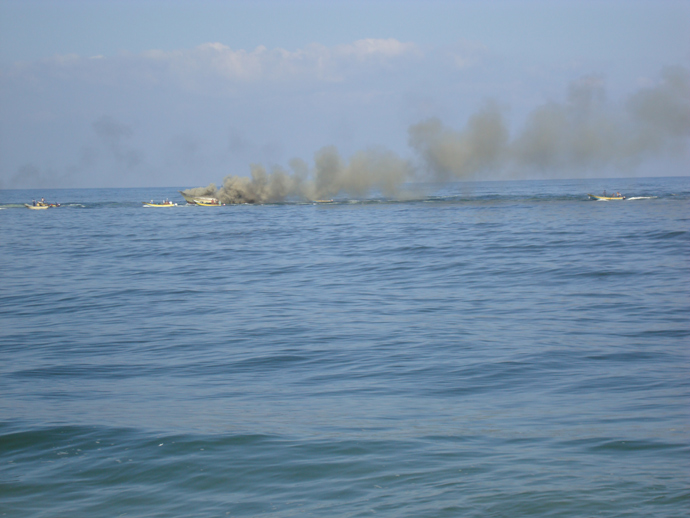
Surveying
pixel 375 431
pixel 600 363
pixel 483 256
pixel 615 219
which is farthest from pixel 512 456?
pixel 615 219

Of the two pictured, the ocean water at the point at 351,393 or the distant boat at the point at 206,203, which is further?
the distant boat at the point at 206,203

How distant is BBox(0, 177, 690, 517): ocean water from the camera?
288 inches

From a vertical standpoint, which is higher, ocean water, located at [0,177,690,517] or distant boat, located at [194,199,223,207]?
distant boat, located at [194,199,223,207]

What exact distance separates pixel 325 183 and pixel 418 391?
331 feet

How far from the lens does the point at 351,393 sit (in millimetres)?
10977

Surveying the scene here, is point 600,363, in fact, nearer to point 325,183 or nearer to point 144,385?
point 144,385

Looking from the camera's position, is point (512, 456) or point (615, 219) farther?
point (615, 219)

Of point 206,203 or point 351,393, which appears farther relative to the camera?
point 206,203

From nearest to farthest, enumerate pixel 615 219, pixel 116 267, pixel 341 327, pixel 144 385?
pixel 144 385, pixel 341 327, pixel 116 267, pixel 615 219

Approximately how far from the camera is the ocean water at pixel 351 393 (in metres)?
7.30

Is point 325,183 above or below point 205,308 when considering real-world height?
above

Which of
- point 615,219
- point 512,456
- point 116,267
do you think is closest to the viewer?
point 512,456

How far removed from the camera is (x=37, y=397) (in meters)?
11.1

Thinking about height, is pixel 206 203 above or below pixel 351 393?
above
